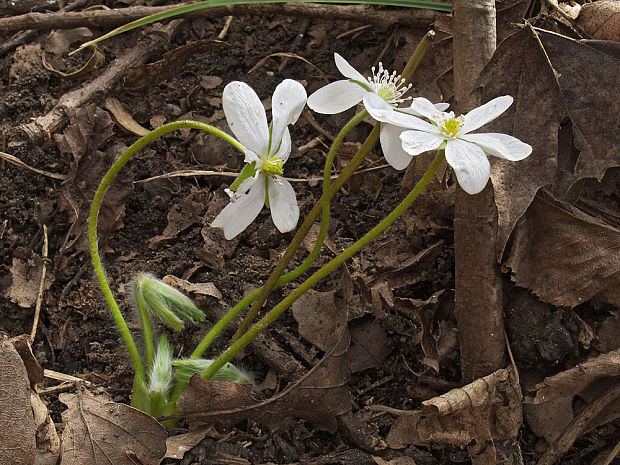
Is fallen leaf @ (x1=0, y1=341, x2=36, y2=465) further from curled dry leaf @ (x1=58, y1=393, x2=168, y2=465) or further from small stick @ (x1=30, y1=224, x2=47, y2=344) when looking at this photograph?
small stick @ (x1=30, y1=224, x2=47, y2=344)

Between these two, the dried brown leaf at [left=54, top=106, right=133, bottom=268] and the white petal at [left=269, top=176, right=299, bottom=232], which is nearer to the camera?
the white petal at [left=269, top=176, right=299, bottom=232]

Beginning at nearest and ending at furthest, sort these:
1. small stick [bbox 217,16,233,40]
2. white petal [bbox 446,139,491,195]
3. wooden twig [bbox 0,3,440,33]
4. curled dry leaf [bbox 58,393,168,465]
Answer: white petal [bbox 446,139,491,195] < curled dry leaf [bbox 58,393,168,465] < wooden twig [bbox 0,3,440,33] < small stick [bbox 217,16,233,40]

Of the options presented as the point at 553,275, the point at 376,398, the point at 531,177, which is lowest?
the point at 376,398

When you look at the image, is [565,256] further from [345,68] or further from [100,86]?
[100,86]

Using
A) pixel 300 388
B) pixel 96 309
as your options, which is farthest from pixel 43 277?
pixel 300 388

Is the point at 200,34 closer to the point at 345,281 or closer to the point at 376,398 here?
the point at 345,281

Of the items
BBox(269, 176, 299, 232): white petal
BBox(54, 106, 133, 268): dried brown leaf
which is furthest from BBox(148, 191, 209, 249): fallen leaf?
BBox(269, 176, 299, 232): white petal

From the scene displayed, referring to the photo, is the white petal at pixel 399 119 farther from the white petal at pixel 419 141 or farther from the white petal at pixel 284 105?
Answer: the white petal at pixel 284 105
